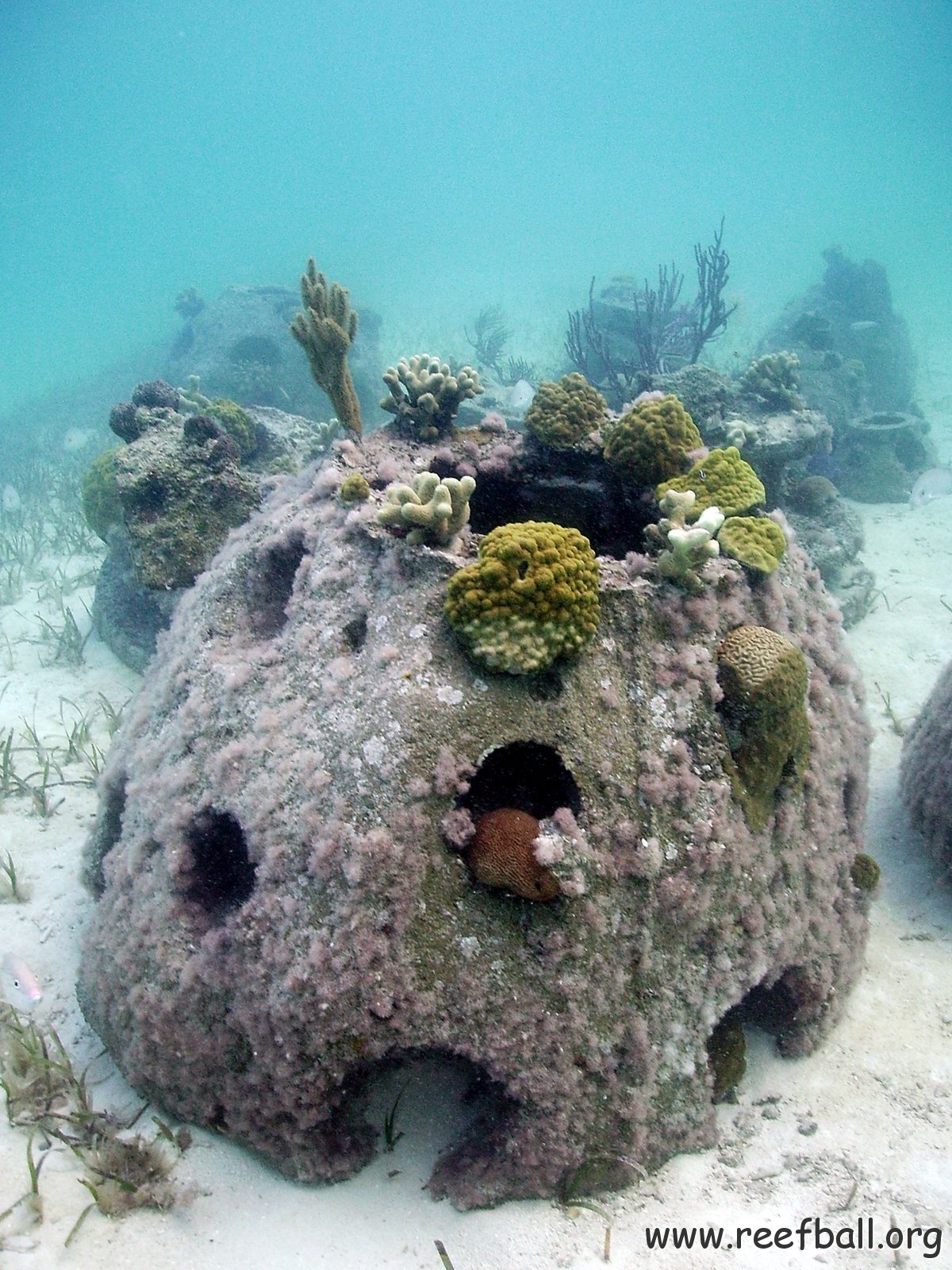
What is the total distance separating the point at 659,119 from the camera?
125 m

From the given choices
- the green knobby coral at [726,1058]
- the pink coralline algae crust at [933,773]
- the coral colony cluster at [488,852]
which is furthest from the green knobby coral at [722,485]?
the green knobby coral at [726,1058]

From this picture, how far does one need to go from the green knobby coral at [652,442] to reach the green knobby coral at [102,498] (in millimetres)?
7507

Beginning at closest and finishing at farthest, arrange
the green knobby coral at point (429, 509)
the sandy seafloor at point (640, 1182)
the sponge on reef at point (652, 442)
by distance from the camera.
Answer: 1. the sandy seafloor at point (640, 1182)
2. the green knobby coral at point (429, 509)
3. the sponge on reef at point (652, 442)

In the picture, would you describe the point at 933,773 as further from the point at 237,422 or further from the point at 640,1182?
the point at 237,422

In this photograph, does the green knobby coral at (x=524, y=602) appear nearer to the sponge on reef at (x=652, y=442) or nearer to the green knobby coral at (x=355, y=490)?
the green knobby coral at (x=355, y=490)

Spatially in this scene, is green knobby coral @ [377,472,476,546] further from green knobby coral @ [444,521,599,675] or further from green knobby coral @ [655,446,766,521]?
green knobby coral @ [655,446,766,521]

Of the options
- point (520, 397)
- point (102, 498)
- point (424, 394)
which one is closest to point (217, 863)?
point (424, 394)

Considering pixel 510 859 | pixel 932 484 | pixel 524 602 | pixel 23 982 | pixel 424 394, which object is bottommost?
pixel 932 484

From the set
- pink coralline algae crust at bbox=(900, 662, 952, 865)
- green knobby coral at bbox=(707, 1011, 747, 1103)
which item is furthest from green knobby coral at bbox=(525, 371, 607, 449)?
green knobby coral at bbox=(707, 1011, 747, 1103)

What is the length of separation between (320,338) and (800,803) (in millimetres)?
4466

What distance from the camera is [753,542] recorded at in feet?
13.2

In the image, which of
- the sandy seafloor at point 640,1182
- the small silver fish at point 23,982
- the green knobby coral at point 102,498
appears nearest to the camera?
the sandy seafloor at point 640,1182

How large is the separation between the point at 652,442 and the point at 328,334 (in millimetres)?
2449

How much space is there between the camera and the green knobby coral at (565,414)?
4.78 meters
